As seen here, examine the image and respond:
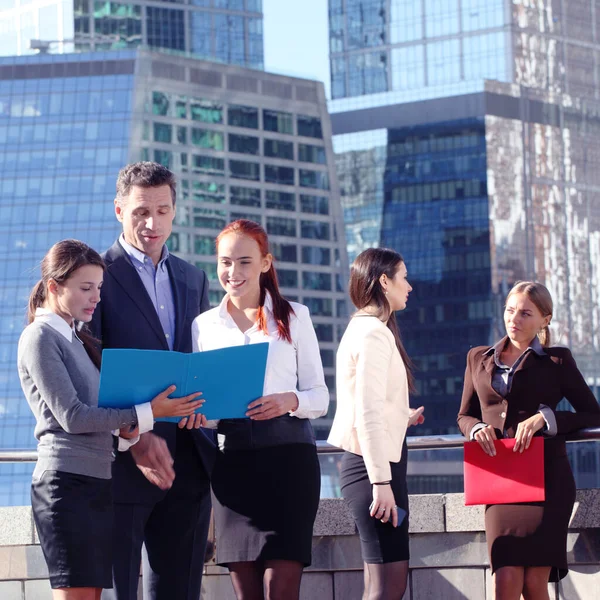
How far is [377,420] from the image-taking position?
5703 millimetres

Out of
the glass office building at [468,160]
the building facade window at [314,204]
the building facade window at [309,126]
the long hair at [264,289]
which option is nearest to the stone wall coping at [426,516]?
the long hair at [264,289]

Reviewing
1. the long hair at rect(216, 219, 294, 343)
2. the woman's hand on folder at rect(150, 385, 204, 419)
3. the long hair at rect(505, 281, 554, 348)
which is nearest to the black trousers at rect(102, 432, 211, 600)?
the woman's hand on folder at rect(150, 385, 204, 419)

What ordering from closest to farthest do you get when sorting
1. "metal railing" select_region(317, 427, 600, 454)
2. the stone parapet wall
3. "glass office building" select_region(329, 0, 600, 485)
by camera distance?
"metal railing" select_region(317, 427, 600, 454) → the stone parapet wall → "glass office building" select_region(329, 0, 600, 485)

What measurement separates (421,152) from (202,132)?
17.2m

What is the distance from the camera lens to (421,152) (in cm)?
10506

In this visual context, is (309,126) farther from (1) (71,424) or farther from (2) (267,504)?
(1) (71,424)

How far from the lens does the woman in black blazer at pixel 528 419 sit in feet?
19.8

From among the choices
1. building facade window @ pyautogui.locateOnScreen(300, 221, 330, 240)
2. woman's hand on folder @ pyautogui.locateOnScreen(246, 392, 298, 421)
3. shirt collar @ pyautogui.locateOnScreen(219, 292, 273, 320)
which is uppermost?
building facade window @ pyautogui.locateOnScreen(300, 221, 330, 240)

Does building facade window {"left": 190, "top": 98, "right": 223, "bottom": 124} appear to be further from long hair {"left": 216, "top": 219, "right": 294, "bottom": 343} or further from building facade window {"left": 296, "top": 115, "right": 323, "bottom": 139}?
long hair {"left": 216, "top": 219, "right": 294, "bottom": 343}

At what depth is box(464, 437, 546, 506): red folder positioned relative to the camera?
6.11 m

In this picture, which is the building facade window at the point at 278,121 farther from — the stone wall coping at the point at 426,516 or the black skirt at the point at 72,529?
the black skirt at the point at 72,529

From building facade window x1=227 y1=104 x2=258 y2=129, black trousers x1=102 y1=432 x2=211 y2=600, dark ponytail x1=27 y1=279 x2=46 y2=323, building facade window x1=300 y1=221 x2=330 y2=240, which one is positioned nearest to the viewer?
dark ponytail x1=27 y1=279 x2=46 y2=323

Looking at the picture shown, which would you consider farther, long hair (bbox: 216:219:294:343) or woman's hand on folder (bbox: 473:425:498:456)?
woman's hand on folder (bbox: 473:425:498:456)

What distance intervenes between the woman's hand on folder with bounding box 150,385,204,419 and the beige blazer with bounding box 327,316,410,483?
71 cm
